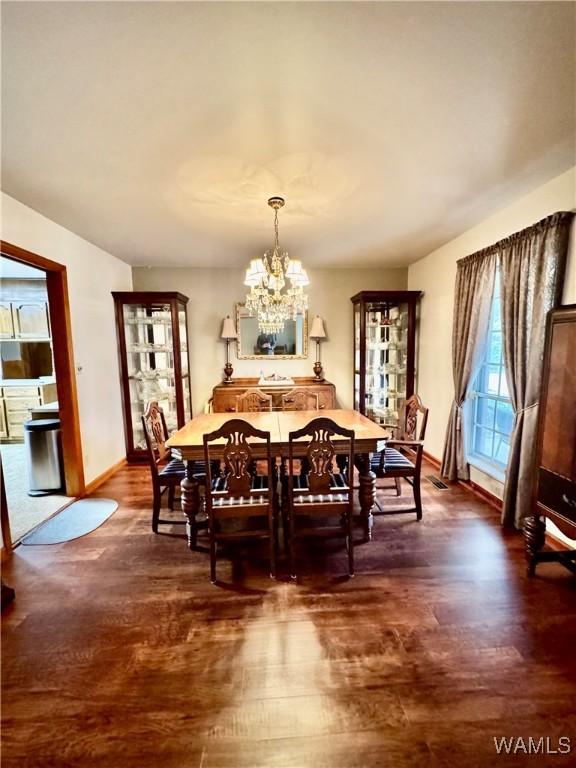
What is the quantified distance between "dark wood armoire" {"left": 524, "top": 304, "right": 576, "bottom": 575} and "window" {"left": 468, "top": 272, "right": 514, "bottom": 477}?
982 millimetres

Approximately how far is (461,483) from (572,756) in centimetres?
244

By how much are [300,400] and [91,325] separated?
247cm

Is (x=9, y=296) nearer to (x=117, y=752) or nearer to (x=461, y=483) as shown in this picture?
(x=117, y=752)

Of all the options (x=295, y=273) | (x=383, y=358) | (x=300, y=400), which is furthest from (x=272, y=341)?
(x=295, y=273)

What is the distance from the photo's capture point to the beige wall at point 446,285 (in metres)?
2.30

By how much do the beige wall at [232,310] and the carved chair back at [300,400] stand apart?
1082 millimetres

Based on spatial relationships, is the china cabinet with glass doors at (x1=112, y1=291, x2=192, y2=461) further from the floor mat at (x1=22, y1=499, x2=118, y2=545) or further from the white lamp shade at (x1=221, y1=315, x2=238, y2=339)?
the floor mat at (x1=22, y1=499, x2=118, y2=545)

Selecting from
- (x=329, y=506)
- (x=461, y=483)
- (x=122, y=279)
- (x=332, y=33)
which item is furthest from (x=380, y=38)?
(x=122, y=279)

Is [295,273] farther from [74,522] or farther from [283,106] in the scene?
[74,522]

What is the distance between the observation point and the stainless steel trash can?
3307 millimetres

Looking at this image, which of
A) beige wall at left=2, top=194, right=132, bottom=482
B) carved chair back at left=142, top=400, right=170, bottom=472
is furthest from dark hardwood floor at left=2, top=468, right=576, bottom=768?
beige wall at left=2, top=194, right=132, bottom=482

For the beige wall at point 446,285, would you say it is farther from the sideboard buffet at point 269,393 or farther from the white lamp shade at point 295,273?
the white lamp shade at point 295,273

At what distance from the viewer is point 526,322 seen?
8.16ft

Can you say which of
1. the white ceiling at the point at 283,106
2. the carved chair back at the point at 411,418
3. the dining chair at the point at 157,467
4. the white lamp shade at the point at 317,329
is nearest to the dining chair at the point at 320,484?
the dining chair at the point at 157,467
